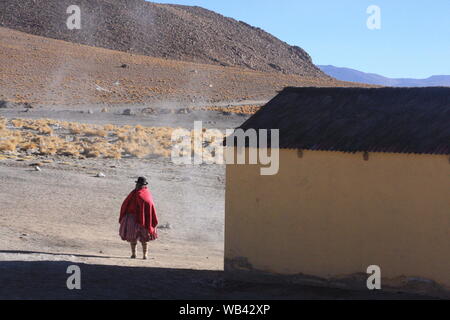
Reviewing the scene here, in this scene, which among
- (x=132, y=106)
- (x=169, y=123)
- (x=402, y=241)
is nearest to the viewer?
(x=402, y=241)

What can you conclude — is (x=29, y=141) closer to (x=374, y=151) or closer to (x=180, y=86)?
(x=374, y=151)

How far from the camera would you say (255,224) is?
11.1 metres

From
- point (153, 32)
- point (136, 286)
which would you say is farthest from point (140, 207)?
point (153, 32)

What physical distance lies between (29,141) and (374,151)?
24358mm

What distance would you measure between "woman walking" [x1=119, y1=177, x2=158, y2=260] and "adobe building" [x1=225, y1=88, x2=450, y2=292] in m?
1.91

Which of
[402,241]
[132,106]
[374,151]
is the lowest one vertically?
[402,241]

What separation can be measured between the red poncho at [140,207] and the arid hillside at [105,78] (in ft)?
177

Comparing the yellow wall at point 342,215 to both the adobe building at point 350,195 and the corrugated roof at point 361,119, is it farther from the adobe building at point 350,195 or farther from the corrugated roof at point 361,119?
the corrugated roof at point 361,119

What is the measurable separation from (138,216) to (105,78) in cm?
6895

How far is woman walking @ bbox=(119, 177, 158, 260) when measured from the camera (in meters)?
12.7

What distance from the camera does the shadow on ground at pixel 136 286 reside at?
32.9ft

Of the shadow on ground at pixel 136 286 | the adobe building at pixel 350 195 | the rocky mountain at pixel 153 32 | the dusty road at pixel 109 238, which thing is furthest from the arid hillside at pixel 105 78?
the adobe building at pixel 350 195
